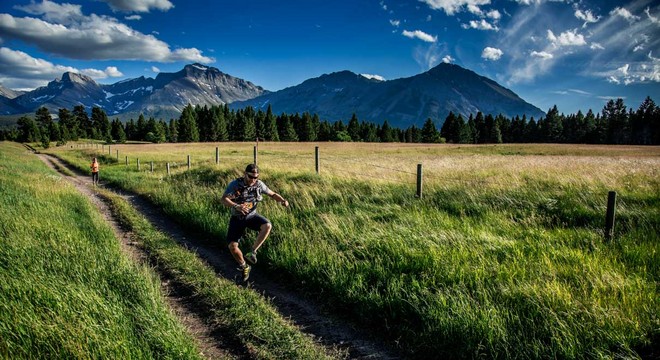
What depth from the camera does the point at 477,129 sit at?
10094cm

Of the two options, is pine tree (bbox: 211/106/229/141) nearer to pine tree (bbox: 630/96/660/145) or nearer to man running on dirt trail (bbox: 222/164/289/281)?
man running on dirt trail (bbox: 222/164/289/281)

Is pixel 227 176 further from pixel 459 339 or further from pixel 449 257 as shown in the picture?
pixel 459 339

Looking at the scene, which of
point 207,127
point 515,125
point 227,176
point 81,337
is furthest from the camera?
point 515,125

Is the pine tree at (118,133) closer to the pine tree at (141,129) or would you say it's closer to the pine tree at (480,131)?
the pine tree at (141,129)

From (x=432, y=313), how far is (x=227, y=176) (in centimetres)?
1288

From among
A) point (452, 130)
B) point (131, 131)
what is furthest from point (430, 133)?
point (131, 131)

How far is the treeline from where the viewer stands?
288 ft

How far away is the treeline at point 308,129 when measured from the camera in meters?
87.8

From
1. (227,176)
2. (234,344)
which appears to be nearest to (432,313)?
(234,344)

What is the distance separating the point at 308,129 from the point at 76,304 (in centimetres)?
9781

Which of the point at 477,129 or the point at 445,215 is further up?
the point at 477,129

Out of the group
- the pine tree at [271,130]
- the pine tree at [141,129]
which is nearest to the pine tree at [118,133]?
the pine tree at [141,129]

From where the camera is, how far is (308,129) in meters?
100

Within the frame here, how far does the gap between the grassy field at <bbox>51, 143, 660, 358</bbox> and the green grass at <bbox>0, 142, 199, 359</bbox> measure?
237 cm
